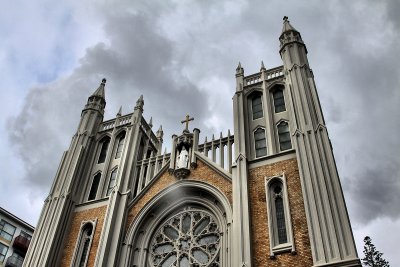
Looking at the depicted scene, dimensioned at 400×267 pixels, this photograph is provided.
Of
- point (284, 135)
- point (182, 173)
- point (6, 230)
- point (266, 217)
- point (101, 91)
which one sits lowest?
point (266, 217)

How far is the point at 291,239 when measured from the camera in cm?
1484

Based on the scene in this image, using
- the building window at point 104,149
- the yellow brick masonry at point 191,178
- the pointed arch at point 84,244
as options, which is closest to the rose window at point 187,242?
the yellow brick masonry at point 191,178

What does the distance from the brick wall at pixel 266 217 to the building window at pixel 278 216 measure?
161mm

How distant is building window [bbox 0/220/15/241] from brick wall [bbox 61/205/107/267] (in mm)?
19095

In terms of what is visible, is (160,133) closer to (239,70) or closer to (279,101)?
(239,70)

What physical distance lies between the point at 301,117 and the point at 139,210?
8445 mm

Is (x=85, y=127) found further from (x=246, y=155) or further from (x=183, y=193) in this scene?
(x=246, y=155)

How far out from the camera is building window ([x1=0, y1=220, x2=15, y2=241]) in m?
36.5

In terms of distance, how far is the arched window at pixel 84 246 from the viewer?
1897 centimetres

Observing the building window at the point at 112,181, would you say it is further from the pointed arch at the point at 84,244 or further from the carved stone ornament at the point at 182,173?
the carved stone ornament at the point at 182,173

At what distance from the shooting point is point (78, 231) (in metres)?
20.2

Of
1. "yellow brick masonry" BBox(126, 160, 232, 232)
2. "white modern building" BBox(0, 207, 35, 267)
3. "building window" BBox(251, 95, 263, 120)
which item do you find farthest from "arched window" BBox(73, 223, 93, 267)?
"white modern building" BBox(0, 207, 35, 267)

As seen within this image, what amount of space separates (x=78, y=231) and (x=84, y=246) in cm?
83

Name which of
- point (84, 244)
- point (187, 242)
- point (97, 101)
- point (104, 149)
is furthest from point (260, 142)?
point (97, 101)
